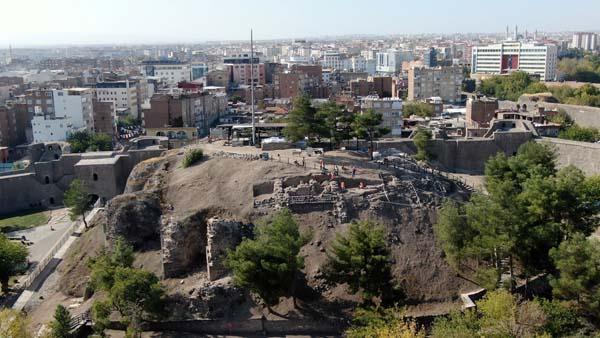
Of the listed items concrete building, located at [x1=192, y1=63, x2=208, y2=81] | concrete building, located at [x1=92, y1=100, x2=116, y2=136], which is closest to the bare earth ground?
concrete building, located at [x1=92, y1=100, x2=116, y2=136]

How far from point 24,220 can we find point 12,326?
2488 cm

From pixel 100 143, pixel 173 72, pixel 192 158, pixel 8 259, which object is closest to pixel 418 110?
pixel 100 143

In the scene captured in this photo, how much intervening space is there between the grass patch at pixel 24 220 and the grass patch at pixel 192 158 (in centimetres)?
1565

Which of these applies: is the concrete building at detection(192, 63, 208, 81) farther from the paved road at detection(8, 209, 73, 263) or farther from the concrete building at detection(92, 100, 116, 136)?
the paved road at detection(8, 209, 73, 263)

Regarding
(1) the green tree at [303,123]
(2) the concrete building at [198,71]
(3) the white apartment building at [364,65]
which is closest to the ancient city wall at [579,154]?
(1) the green tree at [303,123]

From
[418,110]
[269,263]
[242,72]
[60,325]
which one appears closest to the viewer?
[60,325]

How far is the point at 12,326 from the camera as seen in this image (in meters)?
22.6

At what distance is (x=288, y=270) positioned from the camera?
24000 mm

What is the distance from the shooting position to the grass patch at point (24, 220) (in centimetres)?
4358

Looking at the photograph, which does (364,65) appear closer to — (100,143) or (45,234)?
(100,143)

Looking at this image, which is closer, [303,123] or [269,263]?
[269,263]

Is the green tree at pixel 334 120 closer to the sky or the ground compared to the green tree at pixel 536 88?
closer to the sky

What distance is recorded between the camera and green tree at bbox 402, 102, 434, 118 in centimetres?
6512

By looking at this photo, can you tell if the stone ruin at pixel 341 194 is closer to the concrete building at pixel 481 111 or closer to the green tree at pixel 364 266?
the green tree at pixel 364 266
